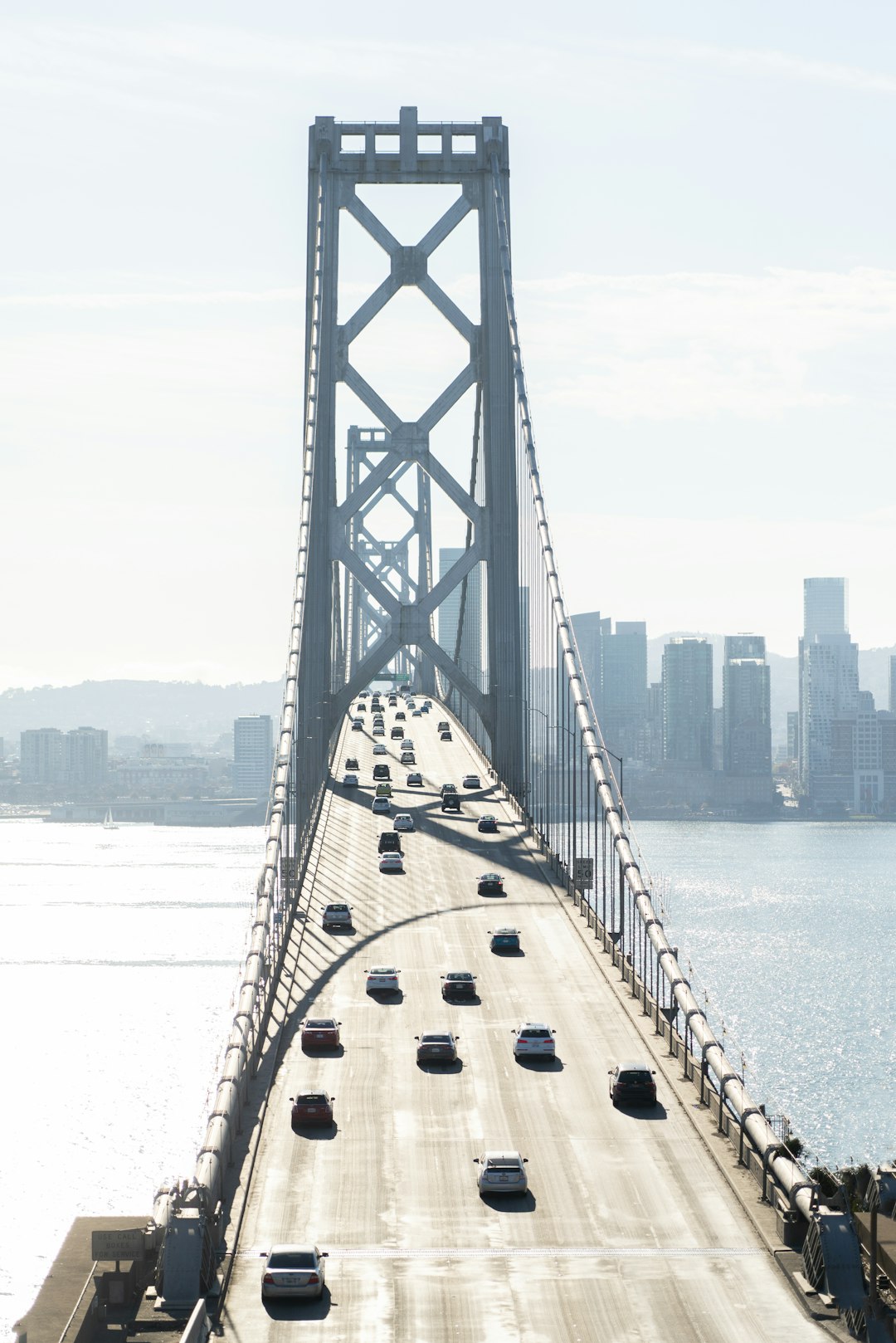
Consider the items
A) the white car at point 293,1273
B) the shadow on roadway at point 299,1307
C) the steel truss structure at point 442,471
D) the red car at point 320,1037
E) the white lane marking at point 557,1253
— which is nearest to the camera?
the shadow on roadway at point 299,1307

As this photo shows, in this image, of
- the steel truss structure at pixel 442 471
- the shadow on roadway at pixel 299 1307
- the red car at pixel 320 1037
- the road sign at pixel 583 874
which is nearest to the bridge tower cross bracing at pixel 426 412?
the steel truss structure at pixel 442 471

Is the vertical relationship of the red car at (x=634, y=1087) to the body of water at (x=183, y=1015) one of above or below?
above

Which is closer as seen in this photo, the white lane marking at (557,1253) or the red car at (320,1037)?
the white lane marking at (557,1253)

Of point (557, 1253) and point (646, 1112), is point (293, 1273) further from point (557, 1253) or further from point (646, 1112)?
point (646, 1112)

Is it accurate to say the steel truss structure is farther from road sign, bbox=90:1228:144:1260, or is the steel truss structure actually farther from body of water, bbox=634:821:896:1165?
road sign, bbox=90:1228:144:1260

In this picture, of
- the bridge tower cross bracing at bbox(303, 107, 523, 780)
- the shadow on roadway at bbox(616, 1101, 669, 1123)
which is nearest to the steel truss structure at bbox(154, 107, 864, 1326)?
the bridge tower cross bracing at bbox(303, 107, 523, 780)

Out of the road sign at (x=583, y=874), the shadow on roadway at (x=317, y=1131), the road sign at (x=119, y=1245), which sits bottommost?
the road sign at (x=119, y=1245)

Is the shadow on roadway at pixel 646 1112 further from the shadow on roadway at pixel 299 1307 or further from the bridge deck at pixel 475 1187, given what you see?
the shadow on roadway at pixel 299 1307
